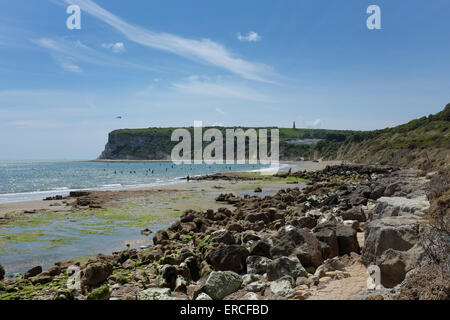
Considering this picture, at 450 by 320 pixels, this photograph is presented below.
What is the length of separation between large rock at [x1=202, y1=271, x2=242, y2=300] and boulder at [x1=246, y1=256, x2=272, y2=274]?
3.27ft

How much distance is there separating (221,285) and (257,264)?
5.75 feet

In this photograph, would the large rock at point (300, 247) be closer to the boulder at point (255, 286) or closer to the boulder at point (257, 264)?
the boulder at point (257, 264)

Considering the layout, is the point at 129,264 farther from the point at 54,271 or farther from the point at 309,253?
the point at 309,253

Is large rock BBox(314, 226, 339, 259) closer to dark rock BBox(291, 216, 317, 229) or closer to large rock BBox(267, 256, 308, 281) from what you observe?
large rock BBox(267, 256, 308, 281)

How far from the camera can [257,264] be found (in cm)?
976

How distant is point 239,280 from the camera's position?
869cm

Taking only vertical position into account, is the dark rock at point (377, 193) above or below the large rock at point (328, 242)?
above

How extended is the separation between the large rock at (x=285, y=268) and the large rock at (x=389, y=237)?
168 centimetres

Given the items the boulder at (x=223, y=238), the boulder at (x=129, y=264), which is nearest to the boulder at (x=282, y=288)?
the boulder at (x=223, y=238)

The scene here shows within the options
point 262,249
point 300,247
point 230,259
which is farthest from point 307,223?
point 230,259

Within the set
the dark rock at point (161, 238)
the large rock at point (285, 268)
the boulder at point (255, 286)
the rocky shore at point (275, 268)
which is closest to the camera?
the rocky shore at point (275, 268)

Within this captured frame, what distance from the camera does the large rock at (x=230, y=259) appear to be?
10223mm

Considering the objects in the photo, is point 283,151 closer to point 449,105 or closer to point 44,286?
point 449,105

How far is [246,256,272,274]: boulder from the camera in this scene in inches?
376
